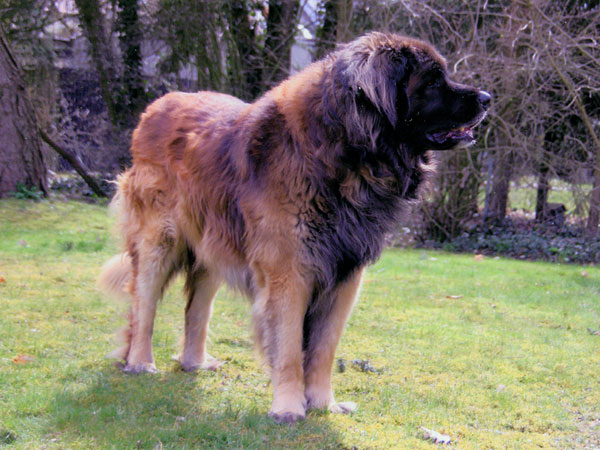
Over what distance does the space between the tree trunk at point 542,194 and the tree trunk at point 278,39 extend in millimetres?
5523

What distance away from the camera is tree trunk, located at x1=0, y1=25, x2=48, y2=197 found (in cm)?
997

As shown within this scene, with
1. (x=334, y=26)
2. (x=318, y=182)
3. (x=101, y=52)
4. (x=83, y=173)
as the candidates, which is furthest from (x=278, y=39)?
(x=318, y=182)

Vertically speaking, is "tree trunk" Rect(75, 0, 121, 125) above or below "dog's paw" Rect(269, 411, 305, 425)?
above

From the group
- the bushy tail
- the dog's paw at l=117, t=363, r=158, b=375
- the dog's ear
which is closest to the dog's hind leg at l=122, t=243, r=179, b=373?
the dog's paw at l=117, t=363, r=158, b=375

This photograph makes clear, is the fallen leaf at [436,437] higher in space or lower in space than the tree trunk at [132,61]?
lower

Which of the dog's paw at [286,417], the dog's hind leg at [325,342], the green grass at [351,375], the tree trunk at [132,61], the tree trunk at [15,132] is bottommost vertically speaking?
the green grass at [351,375]

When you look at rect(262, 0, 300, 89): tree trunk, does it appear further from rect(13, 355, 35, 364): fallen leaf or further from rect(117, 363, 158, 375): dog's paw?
rect(13, 355, 35, 364): fallen leaf

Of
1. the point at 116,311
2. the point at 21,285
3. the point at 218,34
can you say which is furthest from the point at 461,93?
the point at 218,34

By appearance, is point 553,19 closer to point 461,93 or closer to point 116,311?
point 461,93

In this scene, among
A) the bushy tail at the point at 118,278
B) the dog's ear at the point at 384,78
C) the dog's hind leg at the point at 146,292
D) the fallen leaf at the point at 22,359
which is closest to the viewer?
the dog's ear at the point at 384,78

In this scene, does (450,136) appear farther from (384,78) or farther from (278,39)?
(278,39)

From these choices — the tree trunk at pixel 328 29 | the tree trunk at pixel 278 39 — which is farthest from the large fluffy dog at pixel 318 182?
the tree trunk at pixel 278 39

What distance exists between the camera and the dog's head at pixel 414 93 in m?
3.47

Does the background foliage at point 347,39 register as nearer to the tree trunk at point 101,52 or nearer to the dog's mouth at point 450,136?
the tree trunk at point 101,52
